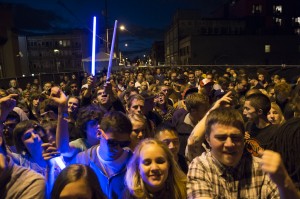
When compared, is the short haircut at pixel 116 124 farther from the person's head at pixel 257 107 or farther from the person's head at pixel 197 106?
the person's head at pixel 257 107

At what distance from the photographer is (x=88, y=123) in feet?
11.8

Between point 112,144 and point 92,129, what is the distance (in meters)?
0.79

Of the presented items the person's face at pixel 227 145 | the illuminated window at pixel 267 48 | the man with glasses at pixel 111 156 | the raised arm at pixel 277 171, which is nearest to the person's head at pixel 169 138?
the man with glasses at pixel 111 156

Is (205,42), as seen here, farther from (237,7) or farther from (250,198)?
(250,198)

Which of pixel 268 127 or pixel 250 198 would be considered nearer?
pixel 250 198

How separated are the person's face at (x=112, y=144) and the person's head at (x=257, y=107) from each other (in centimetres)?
181

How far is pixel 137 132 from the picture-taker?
3598mm

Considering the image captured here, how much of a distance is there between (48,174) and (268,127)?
253 centimetres

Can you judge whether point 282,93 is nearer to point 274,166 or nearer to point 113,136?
point 113,136

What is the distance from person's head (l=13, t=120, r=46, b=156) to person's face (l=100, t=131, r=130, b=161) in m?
0.74

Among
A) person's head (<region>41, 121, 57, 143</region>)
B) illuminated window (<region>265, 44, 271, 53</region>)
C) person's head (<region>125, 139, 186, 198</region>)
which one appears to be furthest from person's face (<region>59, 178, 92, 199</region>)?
illuminated window (<region>265, 44, 271, 53</region>)

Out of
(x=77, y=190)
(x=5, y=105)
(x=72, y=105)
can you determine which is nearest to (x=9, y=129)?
(x=72, y=105)

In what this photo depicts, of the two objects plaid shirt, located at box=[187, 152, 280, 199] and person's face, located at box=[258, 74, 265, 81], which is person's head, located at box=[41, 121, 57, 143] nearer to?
plaid shirt, located at box=[187, 152, 280, 199]

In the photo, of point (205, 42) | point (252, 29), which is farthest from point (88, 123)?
Result: point (252, 29)
